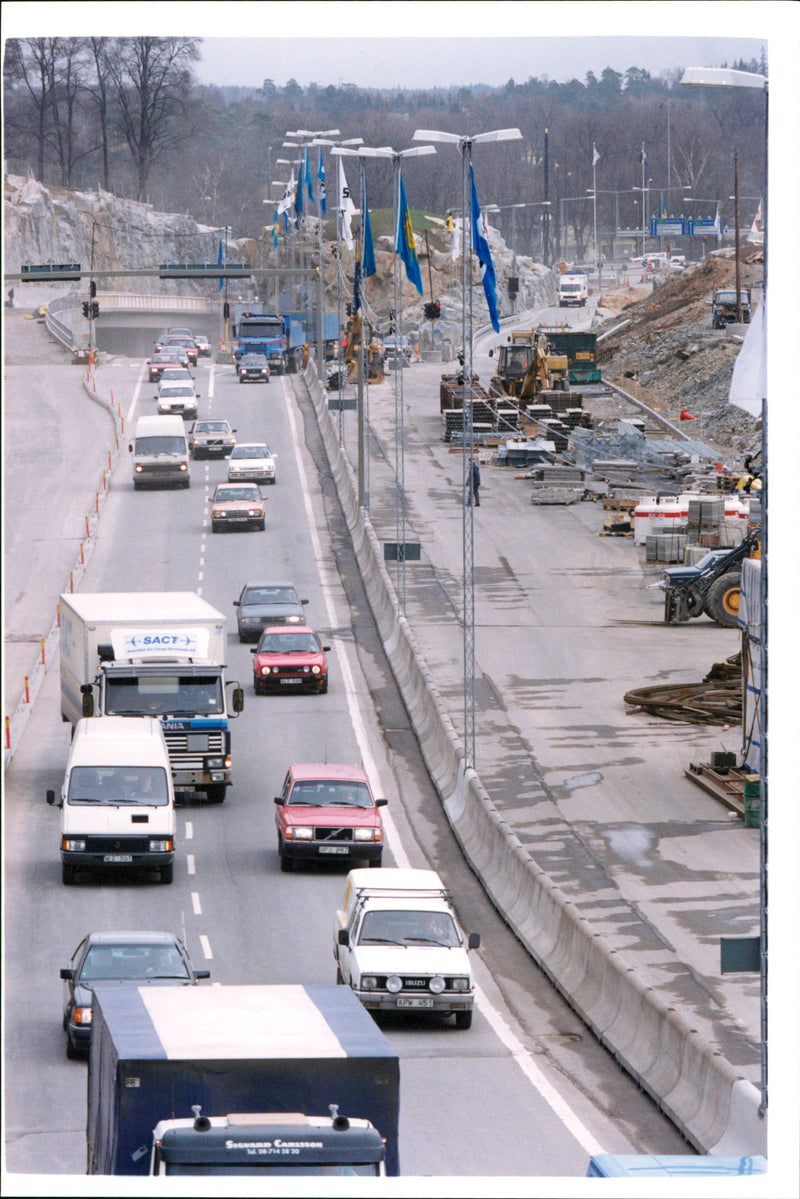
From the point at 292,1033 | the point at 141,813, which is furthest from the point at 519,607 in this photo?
the point at 292,1033

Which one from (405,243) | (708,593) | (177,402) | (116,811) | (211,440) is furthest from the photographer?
(177,402)

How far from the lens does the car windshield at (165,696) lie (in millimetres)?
35281

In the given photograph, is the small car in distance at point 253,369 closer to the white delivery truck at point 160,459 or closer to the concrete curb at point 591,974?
the white delivery truck at point 160,459

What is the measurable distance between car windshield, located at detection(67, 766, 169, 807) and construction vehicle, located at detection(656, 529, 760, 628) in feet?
73.8

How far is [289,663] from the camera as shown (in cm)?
4412

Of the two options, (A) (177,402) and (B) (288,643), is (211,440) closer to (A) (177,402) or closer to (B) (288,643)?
(A) (177,402)

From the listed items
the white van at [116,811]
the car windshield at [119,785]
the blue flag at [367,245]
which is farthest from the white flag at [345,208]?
the car windshield at [119,785]

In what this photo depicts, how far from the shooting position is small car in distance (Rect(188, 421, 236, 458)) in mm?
77875

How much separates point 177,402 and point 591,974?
64470mm

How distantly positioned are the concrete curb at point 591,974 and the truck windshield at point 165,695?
4.75m

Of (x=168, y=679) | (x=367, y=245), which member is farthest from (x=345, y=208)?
(x=168, y=679)

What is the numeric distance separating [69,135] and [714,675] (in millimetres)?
138731

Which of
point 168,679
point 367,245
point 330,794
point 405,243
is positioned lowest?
point 330,794

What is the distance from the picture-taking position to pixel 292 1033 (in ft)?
46.1
